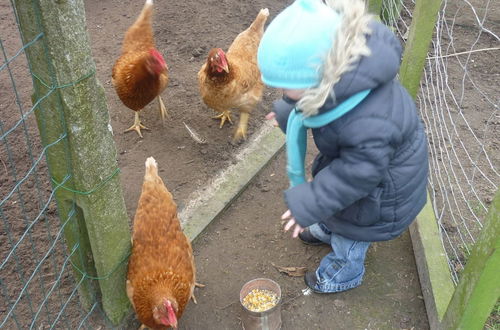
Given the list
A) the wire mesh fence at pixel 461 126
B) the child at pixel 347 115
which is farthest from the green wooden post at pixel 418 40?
the child at pixel 347 115

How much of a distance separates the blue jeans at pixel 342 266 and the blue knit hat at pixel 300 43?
1187mm

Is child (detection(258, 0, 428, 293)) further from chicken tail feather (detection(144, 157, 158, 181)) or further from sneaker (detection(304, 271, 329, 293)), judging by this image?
chicken tail feather (detection(144, 157, 158, 181))

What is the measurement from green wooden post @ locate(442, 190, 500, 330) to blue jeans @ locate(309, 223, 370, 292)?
57 cm

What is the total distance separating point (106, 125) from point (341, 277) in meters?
1.56

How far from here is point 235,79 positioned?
3828mm

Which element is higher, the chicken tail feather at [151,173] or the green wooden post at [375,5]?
the green wooden post at [375,5]

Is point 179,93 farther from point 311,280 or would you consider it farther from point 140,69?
point 311,280

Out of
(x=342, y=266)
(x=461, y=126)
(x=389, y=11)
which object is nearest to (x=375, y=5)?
(x=389, y=11)

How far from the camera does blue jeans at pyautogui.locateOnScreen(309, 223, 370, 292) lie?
8.72 feet

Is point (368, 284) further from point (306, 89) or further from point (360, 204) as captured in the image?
point (306, 89)

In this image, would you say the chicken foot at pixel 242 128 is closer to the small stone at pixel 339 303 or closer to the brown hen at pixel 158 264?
the brown hen at pixel 158 264

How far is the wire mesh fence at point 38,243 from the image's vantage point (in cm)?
197

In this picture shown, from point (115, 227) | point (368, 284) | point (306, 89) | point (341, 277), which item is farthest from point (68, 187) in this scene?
point (368, 284)

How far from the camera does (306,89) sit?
1788mm
